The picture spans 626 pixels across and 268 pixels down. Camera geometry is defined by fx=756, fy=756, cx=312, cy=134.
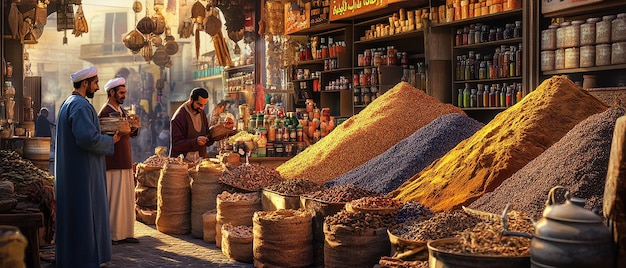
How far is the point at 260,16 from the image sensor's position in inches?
447

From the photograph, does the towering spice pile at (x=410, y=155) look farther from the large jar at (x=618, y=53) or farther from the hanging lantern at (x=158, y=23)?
the hanging lantern at (x=158, y=23)

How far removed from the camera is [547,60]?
5.92m

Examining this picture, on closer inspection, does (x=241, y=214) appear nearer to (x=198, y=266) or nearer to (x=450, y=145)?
(x=198, y=266)

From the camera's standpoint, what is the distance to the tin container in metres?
5.84

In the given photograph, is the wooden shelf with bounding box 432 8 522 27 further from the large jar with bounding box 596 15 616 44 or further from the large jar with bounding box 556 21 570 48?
the large jar with bounding box 596 15 616 44

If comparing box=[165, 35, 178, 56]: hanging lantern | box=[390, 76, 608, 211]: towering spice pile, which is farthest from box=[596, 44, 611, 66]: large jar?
box=[165, 35, 178, 56]: hanging lantern

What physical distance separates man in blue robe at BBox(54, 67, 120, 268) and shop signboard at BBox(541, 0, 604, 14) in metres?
3.47

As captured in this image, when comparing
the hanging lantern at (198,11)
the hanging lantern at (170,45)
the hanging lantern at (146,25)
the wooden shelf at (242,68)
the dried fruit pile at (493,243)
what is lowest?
the dried fruit pile at (493,243)

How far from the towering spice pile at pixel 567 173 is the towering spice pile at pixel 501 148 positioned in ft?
0.81

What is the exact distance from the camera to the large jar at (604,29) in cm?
537

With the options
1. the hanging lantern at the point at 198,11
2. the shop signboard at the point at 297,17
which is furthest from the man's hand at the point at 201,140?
the shop signboard at the point at 297,17

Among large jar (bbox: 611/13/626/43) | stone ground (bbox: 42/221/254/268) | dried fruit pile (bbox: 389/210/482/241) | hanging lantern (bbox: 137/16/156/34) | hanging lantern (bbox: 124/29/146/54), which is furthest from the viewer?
hanging lantern (bbox: 124/29/146/54)

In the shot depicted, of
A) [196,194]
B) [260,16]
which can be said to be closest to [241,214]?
[196,194]

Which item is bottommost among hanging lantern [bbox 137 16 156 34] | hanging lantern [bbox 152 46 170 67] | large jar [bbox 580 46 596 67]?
large jar [bbox 580 46 596 67]
